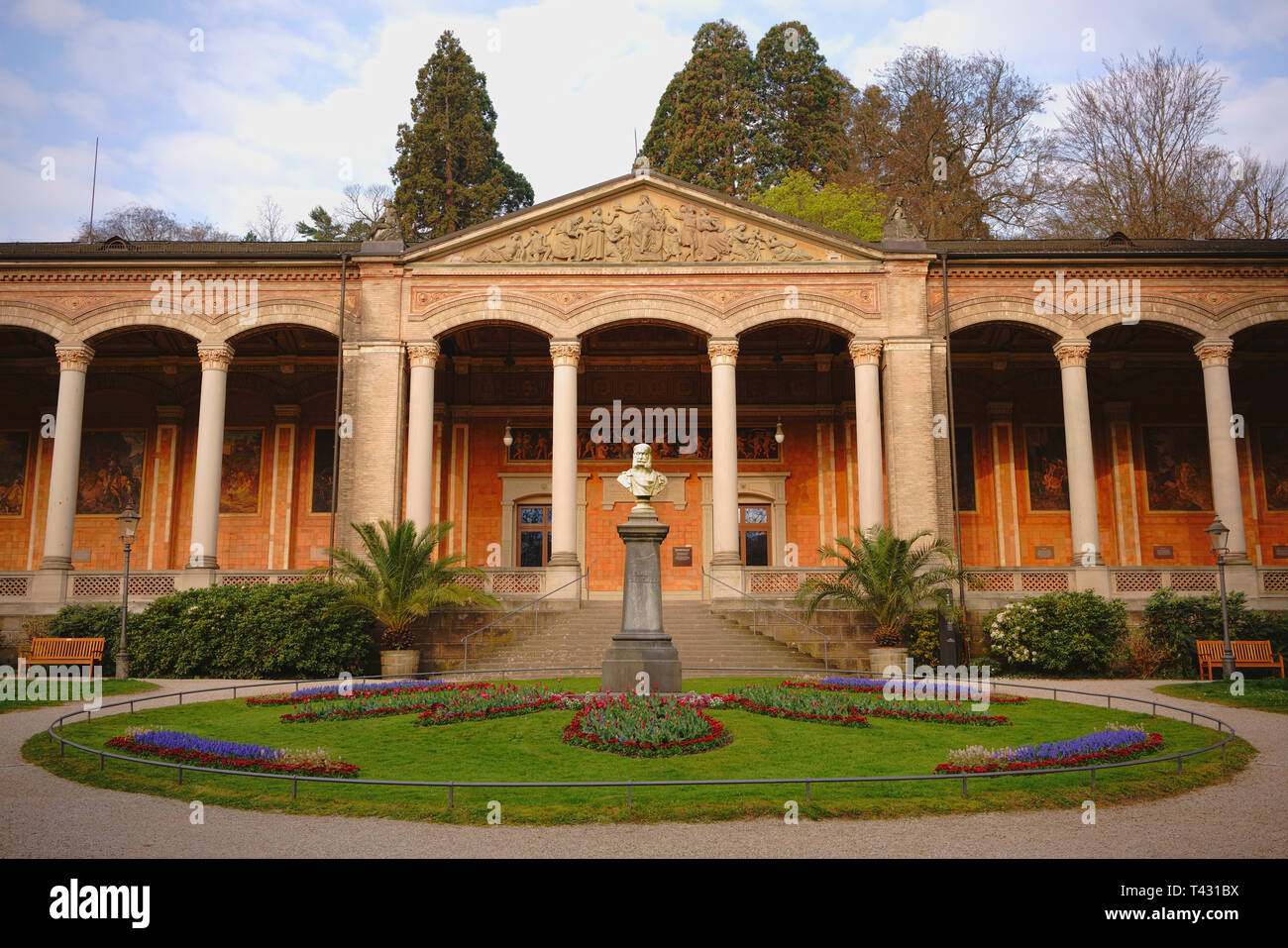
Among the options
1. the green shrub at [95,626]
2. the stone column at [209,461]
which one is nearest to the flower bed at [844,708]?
the green shrub at [95,626]

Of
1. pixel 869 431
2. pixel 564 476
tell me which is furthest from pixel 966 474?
pixel 564 476

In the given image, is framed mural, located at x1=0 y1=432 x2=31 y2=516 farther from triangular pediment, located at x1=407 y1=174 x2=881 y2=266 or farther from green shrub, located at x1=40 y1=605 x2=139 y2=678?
triangular pediment, located at x1=407 y1=174 x2=881 y2=266

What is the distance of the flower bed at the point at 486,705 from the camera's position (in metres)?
12.0

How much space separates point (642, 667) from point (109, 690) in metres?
9.39

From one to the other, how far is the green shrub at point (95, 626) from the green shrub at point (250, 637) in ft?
1.98

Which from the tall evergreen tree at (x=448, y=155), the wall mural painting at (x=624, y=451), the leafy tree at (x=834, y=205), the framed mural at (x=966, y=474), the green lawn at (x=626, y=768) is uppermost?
the tall evergreen tree at (x=448, y=155)

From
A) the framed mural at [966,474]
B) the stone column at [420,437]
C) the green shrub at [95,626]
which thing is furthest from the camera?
the framed mural at [966,474]

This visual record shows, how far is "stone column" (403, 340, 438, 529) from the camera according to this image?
23.0m

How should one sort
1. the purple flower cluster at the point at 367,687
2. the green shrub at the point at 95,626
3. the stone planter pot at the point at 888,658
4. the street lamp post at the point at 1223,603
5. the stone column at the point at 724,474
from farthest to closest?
1. the stone column at the point at 724,474
2. the green shrub at the point at 95,626
3. the stone planter pot at the point at 888,658
4. the street lamp post at the point at 1223,603
5. the purple flower cluster at the point at 367,687

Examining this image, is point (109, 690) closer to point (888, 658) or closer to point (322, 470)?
point (322, 470)

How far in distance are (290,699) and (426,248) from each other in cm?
1371

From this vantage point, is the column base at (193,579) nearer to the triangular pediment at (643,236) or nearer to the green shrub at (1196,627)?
the triangular pediment at (643,236)

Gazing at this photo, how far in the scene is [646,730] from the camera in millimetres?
9969

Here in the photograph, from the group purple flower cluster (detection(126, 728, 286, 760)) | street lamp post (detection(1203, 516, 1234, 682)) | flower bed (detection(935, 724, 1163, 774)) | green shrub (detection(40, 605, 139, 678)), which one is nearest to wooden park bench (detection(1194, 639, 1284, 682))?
street lamp post (detection(1203, 516, 1234, 682))
